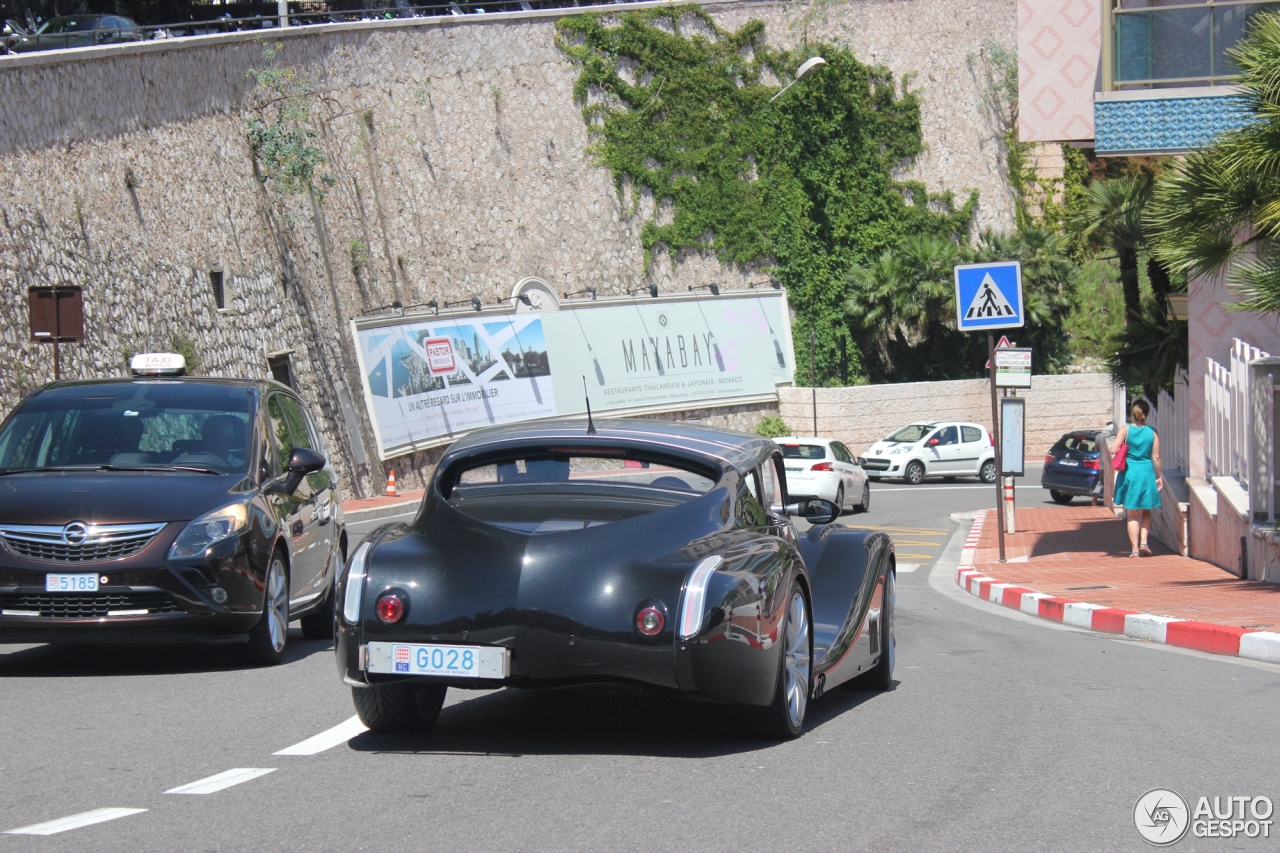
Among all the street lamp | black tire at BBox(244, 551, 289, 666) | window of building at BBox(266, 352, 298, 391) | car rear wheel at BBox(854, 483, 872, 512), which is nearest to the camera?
black tire at BBox(244, 551, 289, 666)

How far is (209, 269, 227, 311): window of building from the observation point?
26.5 m

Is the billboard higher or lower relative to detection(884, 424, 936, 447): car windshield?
higher

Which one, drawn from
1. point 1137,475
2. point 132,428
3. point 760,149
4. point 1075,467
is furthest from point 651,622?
point 760,149

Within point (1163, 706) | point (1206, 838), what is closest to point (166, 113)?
point (1163, 706)

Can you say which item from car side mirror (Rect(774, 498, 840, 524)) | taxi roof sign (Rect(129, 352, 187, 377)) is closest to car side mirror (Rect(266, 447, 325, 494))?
taxi roof sign (Rect(129, 352, 187, 377))

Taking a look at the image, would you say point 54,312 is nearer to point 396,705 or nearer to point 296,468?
point 296,468

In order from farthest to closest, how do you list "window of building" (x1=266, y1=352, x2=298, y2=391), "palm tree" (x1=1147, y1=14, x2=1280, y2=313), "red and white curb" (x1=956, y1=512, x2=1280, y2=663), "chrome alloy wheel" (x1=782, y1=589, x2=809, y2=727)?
"window of building" (x1=266, y1=352, x2=298, y2=391) < "palm tree" (x1=1147, y1=14, x2=1280, y2=313) < "red and white curb" (x1=956, y1=512, x2=1280, y2=663) < "chrome alloy wheel" (x1=782, y1=589, x2=809, y2=727)

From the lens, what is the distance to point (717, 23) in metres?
41.4

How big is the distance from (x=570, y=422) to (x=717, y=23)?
3679 cm

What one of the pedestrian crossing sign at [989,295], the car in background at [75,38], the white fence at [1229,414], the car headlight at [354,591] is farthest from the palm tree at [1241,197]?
the car in background at [75,38]

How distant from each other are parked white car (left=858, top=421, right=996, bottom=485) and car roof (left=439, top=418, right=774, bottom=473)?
95.0 ft

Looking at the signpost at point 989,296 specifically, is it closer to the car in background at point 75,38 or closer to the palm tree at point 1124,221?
the palm tree at point 1124,221

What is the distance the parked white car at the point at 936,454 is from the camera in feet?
115

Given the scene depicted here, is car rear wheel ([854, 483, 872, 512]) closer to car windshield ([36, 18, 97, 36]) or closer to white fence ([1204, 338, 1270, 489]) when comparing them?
white fence ([1204, 338, 1270, 489])
